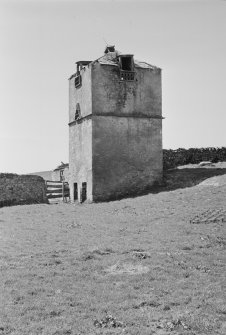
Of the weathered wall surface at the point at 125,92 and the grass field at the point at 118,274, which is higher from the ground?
the weathered wall surface at the point at 125,92

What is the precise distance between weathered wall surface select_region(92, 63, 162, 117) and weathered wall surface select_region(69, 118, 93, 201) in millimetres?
1897

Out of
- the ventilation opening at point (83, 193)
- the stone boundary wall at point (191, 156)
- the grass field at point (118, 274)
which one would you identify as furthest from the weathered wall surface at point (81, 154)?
the grass field at point (118, 274)

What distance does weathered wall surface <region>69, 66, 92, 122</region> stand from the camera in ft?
98.2

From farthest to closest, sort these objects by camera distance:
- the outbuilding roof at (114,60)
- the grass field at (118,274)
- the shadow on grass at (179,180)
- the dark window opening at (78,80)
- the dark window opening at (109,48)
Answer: the dark window opening at (109,48)
the dark window opening at (78,80)
the outbuilding roof at (114,60)
the shadow on grass at (179,180)
the grass field at (118,274)

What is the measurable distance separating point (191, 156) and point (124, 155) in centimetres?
1182

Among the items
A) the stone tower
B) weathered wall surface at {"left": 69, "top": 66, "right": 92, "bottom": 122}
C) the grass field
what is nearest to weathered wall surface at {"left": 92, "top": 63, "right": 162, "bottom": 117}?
the stone tower

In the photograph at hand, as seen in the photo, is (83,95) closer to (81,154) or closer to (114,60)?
(114,60)

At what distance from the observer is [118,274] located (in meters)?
11.0

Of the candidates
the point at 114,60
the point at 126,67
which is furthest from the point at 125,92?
the point at 114,60

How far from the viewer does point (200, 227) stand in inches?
624

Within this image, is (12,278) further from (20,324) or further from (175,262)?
(175,262)

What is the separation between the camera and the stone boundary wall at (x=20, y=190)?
3017 centimetres

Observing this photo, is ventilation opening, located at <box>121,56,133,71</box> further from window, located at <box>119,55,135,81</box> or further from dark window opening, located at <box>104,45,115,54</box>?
dark window opening, located at <box>104,45,115,54</box>

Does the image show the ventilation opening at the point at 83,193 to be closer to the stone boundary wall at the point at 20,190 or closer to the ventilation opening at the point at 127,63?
the stone boundary wall at the point at 20,190
